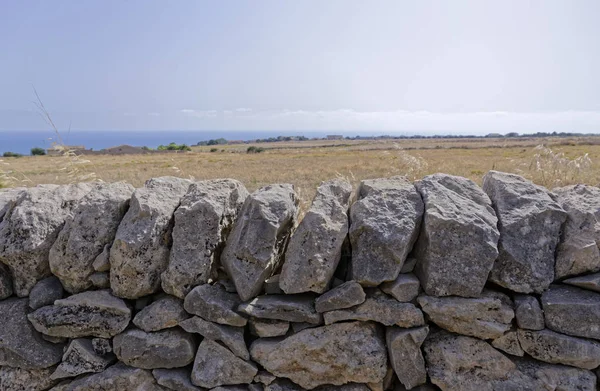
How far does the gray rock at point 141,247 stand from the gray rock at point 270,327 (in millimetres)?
874

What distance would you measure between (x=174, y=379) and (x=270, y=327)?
865mm

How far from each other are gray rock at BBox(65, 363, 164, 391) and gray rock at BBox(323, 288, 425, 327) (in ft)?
5.00

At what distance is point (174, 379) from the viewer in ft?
9.83

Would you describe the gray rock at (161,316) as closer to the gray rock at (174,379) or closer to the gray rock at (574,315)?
the gray rock at (174,379)

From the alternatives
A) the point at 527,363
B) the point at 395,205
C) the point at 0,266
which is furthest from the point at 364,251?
the point at 0,266

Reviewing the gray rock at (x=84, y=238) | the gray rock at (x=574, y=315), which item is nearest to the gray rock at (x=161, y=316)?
the gray rock at (x=84, y=238)

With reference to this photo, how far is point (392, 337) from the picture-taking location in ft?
9.31

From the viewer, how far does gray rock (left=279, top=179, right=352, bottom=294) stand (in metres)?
2.83

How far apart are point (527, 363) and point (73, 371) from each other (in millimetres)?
3467

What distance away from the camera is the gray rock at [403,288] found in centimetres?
279

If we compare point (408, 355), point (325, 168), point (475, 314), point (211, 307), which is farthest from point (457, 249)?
point (325, 168)

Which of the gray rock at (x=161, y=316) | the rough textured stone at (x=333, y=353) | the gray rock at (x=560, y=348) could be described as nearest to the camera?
the gray rock at (x=560, y=348)

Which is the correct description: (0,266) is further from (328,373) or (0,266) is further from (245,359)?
(328,373)

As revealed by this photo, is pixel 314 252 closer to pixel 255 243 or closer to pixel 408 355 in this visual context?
pixel 255 243
